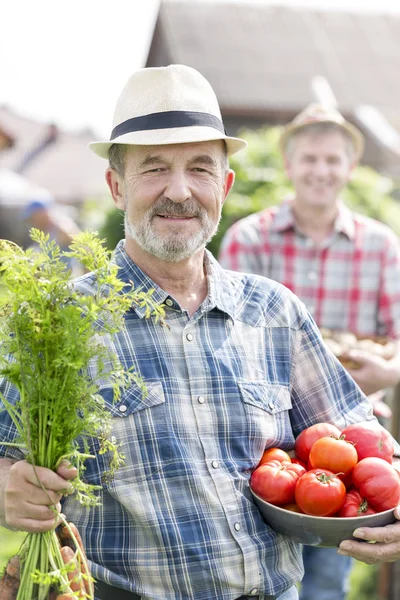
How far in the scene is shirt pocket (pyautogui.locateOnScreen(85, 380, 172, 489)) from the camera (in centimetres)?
238

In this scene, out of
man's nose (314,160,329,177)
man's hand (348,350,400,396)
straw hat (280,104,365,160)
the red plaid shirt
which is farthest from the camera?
straw hat (280,104,365,160)

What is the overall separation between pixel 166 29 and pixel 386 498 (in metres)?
22.8

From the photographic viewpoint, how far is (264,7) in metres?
25.8

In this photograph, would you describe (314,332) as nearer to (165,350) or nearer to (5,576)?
(165,350)

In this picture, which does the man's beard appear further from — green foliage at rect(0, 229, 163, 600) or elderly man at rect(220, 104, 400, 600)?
elderly man at rect(220, 104, 400, 600)

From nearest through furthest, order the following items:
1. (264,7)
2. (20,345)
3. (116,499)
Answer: (20,345) < (116,499) < (264,7)

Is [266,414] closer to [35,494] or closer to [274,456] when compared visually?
[274,456]

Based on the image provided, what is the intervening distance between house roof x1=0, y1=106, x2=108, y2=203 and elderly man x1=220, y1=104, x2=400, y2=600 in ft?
131

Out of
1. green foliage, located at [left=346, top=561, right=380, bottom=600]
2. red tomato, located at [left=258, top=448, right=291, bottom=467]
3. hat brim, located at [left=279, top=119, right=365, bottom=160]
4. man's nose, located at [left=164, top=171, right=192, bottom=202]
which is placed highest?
hat brim, located at [left=279, top=119, right=365, bottom=160]

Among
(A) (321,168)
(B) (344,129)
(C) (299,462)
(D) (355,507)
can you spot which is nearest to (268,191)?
(B) (344,129)

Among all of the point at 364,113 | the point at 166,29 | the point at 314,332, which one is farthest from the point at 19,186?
the point at 314,332

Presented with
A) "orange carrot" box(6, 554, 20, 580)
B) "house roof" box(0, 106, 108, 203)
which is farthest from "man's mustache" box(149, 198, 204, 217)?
"house roof" box(0, 106, 108, 203)

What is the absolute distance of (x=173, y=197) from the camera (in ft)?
8.39

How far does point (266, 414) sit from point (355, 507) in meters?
0.41
